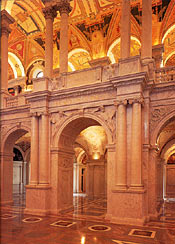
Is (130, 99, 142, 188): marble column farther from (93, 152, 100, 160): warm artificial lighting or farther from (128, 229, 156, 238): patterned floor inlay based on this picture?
(93, 152, 100, 160): warm artificial lighting

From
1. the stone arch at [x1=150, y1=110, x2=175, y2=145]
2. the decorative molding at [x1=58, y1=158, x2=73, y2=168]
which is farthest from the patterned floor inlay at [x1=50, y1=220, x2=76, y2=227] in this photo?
the stone arch at [x1=150, y1=110, x2=175, y2=145]

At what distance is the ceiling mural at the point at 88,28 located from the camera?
15.7 meters

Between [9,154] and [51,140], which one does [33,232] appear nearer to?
[51,140]

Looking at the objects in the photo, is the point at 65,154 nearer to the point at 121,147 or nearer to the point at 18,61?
the point at 121,147

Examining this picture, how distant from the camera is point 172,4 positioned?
605 inches

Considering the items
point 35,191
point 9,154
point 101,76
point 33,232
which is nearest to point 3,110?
point 9,154

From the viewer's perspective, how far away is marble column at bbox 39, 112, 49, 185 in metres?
12.3

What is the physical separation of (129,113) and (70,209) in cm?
608

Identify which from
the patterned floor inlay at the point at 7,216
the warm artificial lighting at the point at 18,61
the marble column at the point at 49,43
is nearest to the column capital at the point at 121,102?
the marble column at the point at 49,43

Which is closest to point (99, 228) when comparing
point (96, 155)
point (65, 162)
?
point (65, 162)

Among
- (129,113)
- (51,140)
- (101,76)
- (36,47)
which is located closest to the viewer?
(129,113)

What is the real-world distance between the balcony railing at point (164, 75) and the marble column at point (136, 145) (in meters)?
1.91

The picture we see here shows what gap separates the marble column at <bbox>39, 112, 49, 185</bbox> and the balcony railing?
5.69m

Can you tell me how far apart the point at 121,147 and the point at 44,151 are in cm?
406
